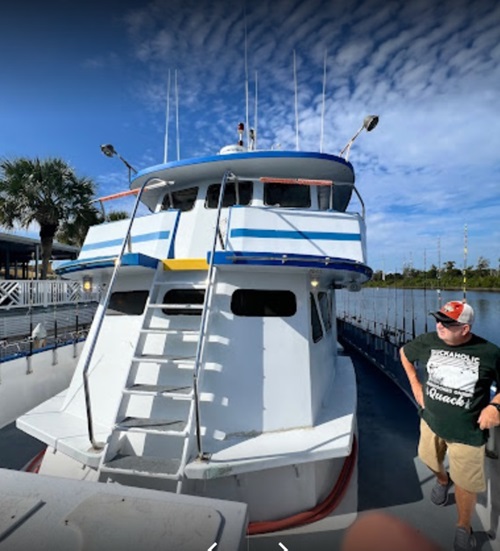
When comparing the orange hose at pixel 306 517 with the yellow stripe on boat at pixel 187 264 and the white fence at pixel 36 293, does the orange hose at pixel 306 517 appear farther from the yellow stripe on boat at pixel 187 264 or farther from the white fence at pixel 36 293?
the white fence at pixel 36 293

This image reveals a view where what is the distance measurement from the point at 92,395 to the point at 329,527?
3213 mm

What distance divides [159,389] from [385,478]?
3468 millimetres

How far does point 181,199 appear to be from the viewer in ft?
20.9

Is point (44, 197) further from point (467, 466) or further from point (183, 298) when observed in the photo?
point (467, 466)

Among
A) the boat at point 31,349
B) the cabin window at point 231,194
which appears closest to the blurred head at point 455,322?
the cabin window at point 231,194

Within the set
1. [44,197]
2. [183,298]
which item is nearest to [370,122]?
[183,298]

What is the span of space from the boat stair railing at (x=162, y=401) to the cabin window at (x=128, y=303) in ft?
1.37

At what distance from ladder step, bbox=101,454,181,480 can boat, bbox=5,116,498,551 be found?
0.7 inches

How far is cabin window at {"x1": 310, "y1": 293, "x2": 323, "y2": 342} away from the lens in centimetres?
493

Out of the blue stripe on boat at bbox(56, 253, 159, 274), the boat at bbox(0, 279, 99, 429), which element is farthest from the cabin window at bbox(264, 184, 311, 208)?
the boat at bbox(0, 279, 99, 429)

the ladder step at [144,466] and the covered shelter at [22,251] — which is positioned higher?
the covered shelter at [22,251]

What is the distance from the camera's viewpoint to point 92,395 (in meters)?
4.46

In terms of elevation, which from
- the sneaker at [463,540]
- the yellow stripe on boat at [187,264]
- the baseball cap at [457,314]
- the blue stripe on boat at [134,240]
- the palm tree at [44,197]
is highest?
the palm tree at [44,197]

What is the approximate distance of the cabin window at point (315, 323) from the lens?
4930mm
